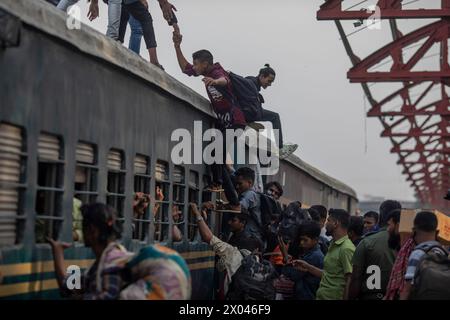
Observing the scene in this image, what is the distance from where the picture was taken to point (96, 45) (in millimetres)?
7637

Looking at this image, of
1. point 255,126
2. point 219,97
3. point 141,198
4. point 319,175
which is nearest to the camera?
point 141,198

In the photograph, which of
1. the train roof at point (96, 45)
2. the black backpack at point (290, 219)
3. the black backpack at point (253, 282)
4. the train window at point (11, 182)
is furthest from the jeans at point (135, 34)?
the train window at point (11, 182)

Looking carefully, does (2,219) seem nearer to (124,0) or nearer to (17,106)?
(17,106)

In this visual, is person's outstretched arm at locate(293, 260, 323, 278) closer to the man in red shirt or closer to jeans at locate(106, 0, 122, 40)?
the man in red shirt

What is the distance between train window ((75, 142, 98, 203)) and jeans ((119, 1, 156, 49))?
3.70m

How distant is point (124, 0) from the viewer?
11297mm

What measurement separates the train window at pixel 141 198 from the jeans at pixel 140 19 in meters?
2.47

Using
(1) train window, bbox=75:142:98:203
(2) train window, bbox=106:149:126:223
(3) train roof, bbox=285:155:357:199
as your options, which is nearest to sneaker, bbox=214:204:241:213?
(2) train window, bbox=106:149:126:223

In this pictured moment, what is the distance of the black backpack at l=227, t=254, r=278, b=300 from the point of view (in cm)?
940

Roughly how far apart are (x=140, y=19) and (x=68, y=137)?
4357mm

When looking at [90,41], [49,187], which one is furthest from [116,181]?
[49,187]

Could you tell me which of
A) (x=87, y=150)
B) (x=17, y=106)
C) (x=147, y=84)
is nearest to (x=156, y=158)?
(x=147, y=84)

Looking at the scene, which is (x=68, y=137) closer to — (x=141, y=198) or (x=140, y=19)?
(x=141, y=198)
